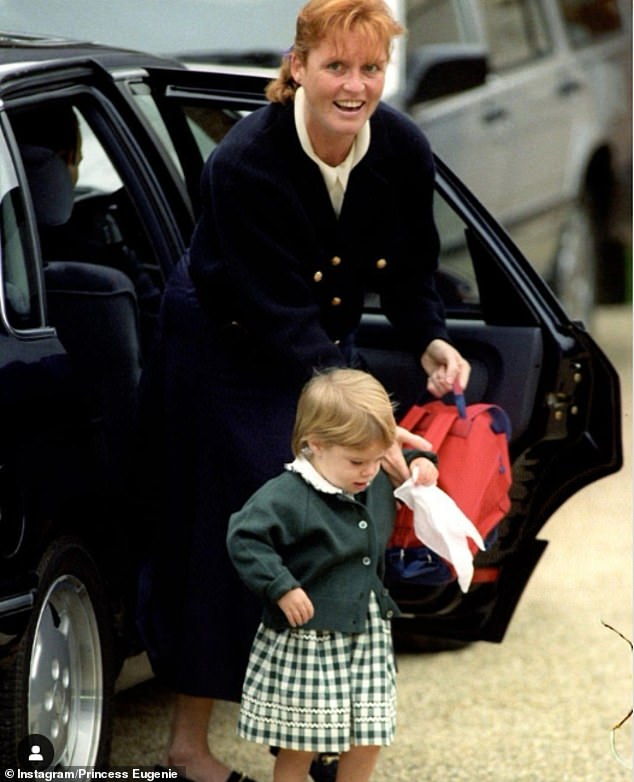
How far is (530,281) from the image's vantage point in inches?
166

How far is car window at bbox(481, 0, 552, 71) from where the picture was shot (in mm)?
8062

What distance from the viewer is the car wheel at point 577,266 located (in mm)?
8617

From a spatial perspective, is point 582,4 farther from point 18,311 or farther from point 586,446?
point 18,311

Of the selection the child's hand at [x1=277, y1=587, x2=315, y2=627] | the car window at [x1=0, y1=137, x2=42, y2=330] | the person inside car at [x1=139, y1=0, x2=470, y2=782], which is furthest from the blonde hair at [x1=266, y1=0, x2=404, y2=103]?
the child's hand at [x1=277, y1=587, x2=315, y2=627]

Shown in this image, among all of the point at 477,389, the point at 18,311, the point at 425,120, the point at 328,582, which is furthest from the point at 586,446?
the point at 425,120

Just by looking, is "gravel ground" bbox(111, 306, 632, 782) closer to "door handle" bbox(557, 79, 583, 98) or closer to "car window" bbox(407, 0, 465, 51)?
"car window" bbox(407, 0, 465, 51)

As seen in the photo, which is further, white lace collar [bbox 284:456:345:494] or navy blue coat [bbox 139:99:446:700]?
navy blue coat [bbox 139:99:446:700]

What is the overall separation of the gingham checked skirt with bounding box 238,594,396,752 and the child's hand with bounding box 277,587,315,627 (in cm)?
10

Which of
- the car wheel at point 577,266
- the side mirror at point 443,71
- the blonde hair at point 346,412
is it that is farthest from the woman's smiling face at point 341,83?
the car wheel at point 577,266

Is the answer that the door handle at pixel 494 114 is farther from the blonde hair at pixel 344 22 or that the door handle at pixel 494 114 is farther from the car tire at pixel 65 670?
the car tire at pixel 65 670

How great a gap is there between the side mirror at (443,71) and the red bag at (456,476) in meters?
3.55

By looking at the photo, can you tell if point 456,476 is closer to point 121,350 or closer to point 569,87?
point 121,350

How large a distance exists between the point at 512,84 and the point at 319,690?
515cm

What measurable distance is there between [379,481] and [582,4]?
594cm
